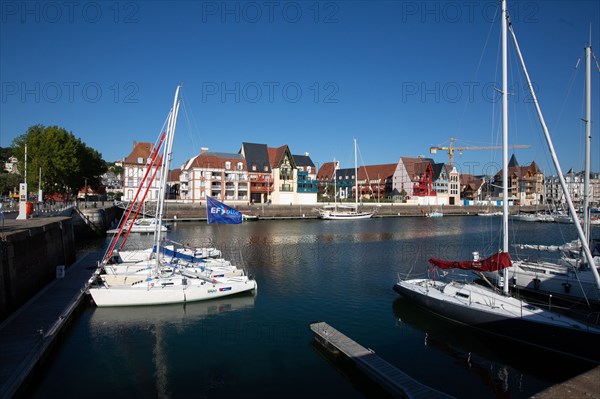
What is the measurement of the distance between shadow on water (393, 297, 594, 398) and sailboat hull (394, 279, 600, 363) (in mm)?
350

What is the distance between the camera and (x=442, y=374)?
49.4 feet

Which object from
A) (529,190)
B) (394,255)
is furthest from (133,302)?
(529,190)

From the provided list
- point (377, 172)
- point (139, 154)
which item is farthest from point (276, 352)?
point (377, 172)

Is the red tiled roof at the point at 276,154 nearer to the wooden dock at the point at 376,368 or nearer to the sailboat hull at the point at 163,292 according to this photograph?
the sailboat hull at the point at 163,292

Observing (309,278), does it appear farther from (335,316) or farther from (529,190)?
(529,190)

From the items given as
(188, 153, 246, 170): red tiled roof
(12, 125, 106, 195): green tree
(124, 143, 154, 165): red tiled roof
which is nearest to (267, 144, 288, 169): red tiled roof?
(188, 153, 246, 170): red tiled roof

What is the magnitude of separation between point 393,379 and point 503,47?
16.0 metres

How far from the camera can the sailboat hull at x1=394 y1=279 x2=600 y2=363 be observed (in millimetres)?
15570

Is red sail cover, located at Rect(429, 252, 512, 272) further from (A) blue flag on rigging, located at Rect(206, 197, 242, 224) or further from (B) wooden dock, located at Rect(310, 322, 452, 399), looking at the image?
(A) blue flag on rigging, located at Rect(206, 197, 242, 224)

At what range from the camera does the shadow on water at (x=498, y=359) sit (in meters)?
14.6

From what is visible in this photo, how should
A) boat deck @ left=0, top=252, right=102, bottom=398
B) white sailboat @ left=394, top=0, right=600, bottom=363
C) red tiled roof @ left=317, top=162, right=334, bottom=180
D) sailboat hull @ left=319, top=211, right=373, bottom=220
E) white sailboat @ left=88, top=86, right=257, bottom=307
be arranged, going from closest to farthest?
boat deck @ left=0, top=252, right=102, bottom=398 → white sailboat @ left=394, top=0, right=600, bottom=363 → white sailboat @ left=88, top=86, right=257, bottom=307 → sailboat hull @ left=319, top=211, right=373, bottom=220 → red tiled roof @ left=317, top=162, right=334, bottom=180

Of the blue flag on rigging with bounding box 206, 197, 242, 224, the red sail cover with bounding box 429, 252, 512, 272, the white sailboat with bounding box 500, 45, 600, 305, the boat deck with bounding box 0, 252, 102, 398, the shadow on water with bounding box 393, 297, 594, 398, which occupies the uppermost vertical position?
the blue flag on rigging with bounding box 206, 197, 242, 224

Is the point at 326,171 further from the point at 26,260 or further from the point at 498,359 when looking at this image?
the point at 498,359

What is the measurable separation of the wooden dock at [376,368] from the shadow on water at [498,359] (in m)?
3.33
